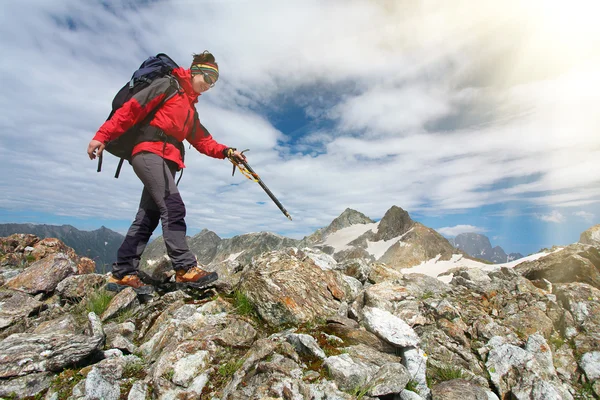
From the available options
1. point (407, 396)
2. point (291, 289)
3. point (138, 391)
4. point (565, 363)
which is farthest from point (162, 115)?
point (565, 363)

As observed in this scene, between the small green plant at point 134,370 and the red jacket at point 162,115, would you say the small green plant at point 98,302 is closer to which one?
the small green plant at point 134,370

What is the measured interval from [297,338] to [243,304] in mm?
2002

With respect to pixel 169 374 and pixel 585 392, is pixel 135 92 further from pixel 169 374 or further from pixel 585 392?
pixel 585 392

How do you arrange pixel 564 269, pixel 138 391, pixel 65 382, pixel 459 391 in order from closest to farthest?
pixel 138 391, pixel 65 382, pixel 459 391, pixel 564 269

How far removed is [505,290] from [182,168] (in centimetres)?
1002

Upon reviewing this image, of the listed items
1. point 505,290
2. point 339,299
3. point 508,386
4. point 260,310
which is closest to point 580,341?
point 505,290

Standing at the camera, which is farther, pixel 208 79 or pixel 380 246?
pixel 380 246

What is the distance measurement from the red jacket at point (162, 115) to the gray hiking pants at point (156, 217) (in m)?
0.31

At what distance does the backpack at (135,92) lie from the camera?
21.3 ft

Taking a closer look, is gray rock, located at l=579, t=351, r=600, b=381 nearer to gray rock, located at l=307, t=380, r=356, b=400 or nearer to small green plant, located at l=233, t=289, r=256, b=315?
gray rock, located at l=307, t=380, r=356, b=400

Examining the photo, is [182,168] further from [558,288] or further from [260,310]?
[558,288]

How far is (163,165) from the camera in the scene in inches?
278

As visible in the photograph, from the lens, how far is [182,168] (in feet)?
25.3

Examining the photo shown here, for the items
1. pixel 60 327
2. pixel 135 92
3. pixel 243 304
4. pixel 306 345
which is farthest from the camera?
pixel 135 92
